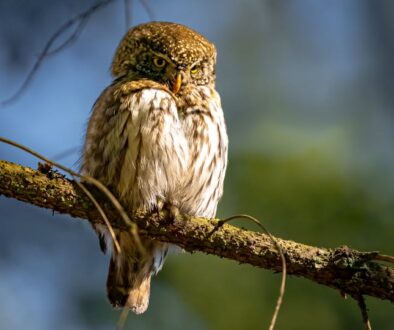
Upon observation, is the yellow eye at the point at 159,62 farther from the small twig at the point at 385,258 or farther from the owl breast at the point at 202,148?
the small twig at the point at 385,258

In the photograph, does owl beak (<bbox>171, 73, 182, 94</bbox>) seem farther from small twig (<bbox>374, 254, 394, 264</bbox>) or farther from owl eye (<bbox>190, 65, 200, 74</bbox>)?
small twig (<bbox>374, 254, 394, 264</bbox>)

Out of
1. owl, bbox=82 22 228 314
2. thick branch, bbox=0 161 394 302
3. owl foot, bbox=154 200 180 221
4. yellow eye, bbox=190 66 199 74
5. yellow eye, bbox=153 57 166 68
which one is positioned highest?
yellow eye, bbox=190 66 199 74

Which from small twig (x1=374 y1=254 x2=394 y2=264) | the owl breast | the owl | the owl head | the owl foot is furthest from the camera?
the owl head

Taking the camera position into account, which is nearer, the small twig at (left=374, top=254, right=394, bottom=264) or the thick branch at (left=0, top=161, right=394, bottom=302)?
the small twig at (left=374, top=254, right=394, bottom=264)

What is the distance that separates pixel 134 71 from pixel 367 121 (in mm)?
3218

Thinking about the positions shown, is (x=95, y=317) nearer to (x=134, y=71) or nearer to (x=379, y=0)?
(x=134, y=71)

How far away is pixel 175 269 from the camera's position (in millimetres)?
5527

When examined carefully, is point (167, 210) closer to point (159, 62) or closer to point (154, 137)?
point (154, 137)

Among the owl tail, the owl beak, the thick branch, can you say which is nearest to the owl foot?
the thick branch

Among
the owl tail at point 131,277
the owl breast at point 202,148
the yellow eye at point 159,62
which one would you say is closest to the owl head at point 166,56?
the yellow eye at point 159,62

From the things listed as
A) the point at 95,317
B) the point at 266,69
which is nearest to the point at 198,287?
the point at 95,317

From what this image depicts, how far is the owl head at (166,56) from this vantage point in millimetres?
4086

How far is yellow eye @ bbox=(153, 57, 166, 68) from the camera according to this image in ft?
→ 13.4

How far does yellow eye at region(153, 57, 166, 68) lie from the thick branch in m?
1.04
